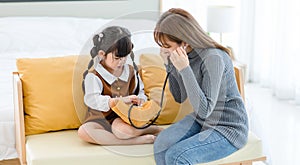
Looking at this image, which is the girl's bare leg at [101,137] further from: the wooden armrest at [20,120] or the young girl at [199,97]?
the wooden armrest at [20,120]

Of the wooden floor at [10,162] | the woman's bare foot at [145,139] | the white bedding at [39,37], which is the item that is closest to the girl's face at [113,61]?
the woman's bare foot at [145,139]

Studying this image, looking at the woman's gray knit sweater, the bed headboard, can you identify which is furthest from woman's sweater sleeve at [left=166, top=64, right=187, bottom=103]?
the bed headboard

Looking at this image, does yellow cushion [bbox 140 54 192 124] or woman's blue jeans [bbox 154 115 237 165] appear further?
yellow cushion [bbox 140 54 192 124]

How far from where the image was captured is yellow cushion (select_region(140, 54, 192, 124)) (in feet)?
7.38

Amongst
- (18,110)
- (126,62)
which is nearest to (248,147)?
(126,62)

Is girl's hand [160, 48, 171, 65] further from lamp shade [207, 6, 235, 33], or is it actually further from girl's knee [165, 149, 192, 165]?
lamp shade [207, 6, 235, 33]

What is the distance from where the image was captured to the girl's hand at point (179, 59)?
82.1 inches

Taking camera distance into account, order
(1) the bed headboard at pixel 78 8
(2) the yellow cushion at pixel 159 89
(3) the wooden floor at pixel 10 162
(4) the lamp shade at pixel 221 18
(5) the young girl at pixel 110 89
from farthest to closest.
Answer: (4) the lamp shade at pixel 221 18, (1) the bed headboard at pixel 78 8, (3) the wooden floor at pixel 10 162, (2) the yellow cushion at pixel 159 89, (5) the young girl at pixel 110 89

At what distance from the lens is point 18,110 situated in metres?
2.27

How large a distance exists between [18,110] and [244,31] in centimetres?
265

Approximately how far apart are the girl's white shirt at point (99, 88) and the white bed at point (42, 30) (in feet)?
1.47

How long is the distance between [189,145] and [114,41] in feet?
1.68

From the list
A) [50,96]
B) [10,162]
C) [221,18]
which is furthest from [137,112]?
[221,18]

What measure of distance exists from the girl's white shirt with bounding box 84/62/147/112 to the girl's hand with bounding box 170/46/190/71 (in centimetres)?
20
